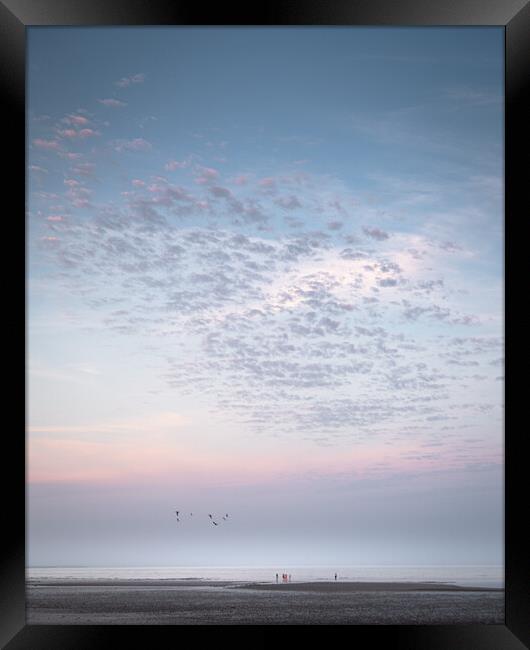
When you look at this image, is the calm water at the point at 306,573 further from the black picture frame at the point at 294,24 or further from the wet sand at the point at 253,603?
the black picture frame at the point at 294,24

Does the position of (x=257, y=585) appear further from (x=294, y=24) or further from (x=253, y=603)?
(x=294, y=24)

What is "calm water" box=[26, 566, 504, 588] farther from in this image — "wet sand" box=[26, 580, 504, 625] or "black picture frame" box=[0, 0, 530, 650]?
"black picture frame" box=[0, 0, 530, 650]

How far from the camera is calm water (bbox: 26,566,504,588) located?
45.4 ft

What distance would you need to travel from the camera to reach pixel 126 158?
34.2ft

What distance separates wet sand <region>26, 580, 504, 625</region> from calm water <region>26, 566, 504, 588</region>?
31.9 inches

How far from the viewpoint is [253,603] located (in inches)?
420

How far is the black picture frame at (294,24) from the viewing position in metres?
2.31

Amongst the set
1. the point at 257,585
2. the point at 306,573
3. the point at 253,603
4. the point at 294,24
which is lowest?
the point at 306,573

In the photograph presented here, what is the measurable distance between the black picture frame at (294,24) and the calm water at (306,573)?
35.3ft

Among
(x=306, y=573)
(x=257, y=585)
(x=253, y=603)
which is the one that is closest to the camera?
(x=253, y=603)

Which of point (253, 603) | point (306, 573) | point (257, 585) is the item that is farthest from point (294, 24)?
point (306, 573)

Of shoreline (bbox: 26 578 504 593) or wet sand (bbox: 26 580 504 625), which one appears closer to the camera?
wet sand (bbox: 26 580 504 625)

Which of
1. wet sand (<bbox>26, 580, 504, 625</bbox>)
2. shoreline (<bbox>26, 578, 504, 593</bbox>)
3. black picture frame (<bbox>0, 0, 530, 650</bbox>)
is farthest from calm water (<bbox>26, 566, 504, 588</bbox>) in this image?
black picture frame (<bbox>0, 0, 530, 650</bbox>)

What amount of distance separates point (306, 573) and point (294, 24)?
15244 mm
